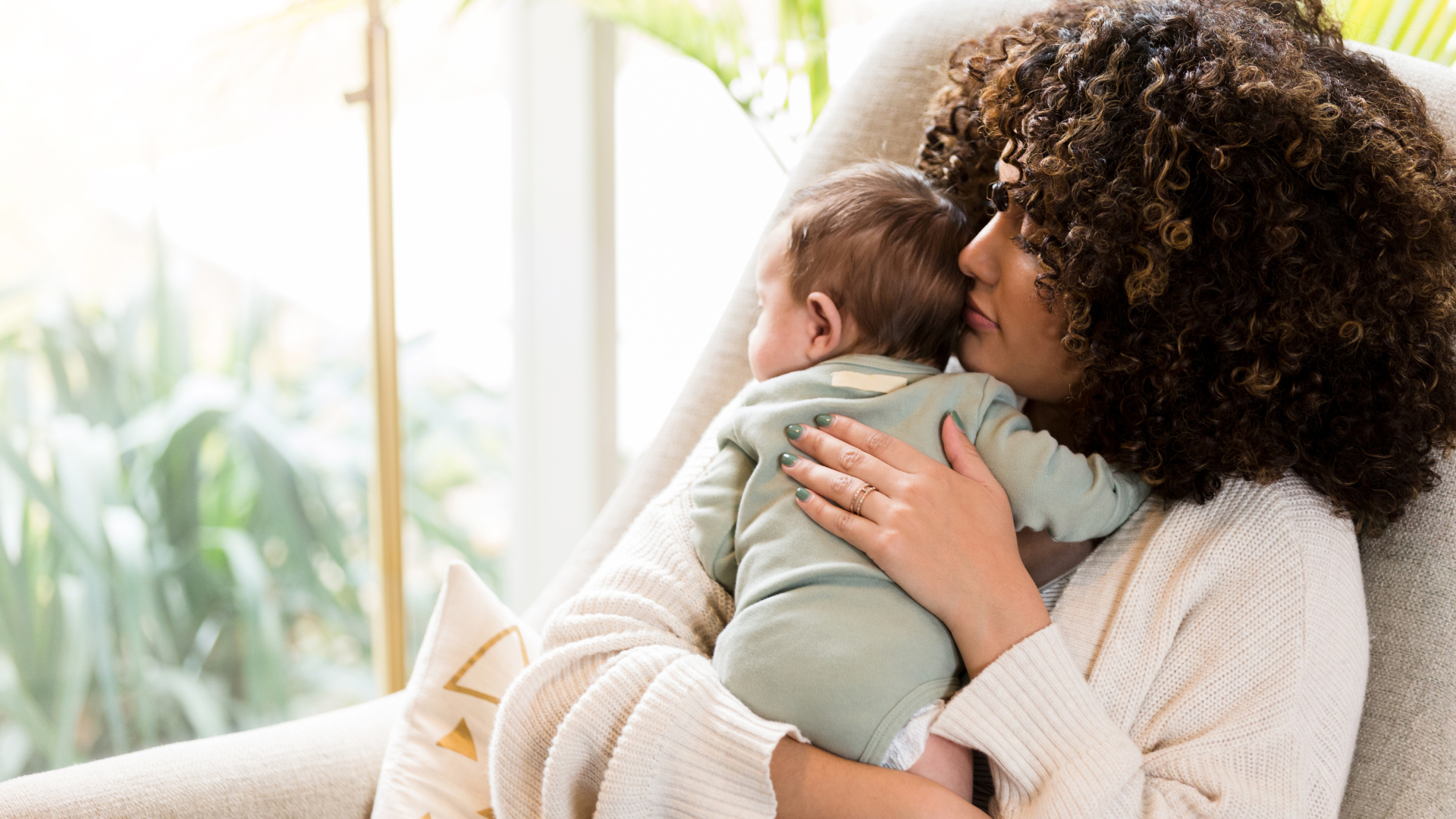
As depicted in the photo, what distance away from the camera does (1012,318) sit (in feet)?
2.91

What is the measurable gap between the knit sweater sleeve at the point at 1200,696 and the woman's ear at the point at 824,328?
30 cm

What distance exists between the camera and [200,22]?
187 centimetres

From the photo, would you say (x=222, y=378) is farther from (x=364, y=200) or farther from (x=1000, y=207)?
(x=1000, y=207)

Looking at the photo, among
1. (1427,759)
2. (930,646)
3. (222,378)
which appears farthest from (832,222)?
(222,378)

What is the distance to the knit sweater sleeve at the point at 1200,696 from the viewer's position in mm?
755

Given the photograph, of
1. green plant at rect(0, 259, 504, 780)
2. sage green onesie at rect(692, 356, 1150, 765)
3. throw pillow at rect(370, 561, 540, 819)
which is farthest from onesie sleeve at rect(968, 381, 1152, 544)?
green plant at rect(0, 259, 504, 780)

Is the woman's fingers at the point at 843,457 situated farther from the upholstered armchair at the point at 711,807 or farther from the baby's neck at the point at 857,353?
the upholstered armchair at the point at 711,807

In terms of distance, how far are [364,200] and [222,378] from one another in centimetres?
49

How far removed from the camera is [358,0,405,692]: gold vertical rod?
1.35 metres

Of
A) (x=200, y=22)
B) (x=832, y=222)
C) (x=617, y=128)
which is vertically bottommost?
(x=617, y=128)

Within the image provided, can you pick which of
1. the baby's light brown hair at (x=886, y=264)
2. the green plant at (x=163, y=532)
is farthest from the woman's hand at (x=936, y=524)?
the green plant at (x=163, y=532)

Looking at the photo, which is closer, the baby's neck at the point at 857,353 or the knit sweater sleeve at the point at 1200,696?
the knit sweater sleeve at the point at 1200,696

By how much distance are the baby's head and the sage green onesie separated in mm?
33

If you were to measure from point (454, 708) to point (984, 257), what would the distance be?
0.64m
